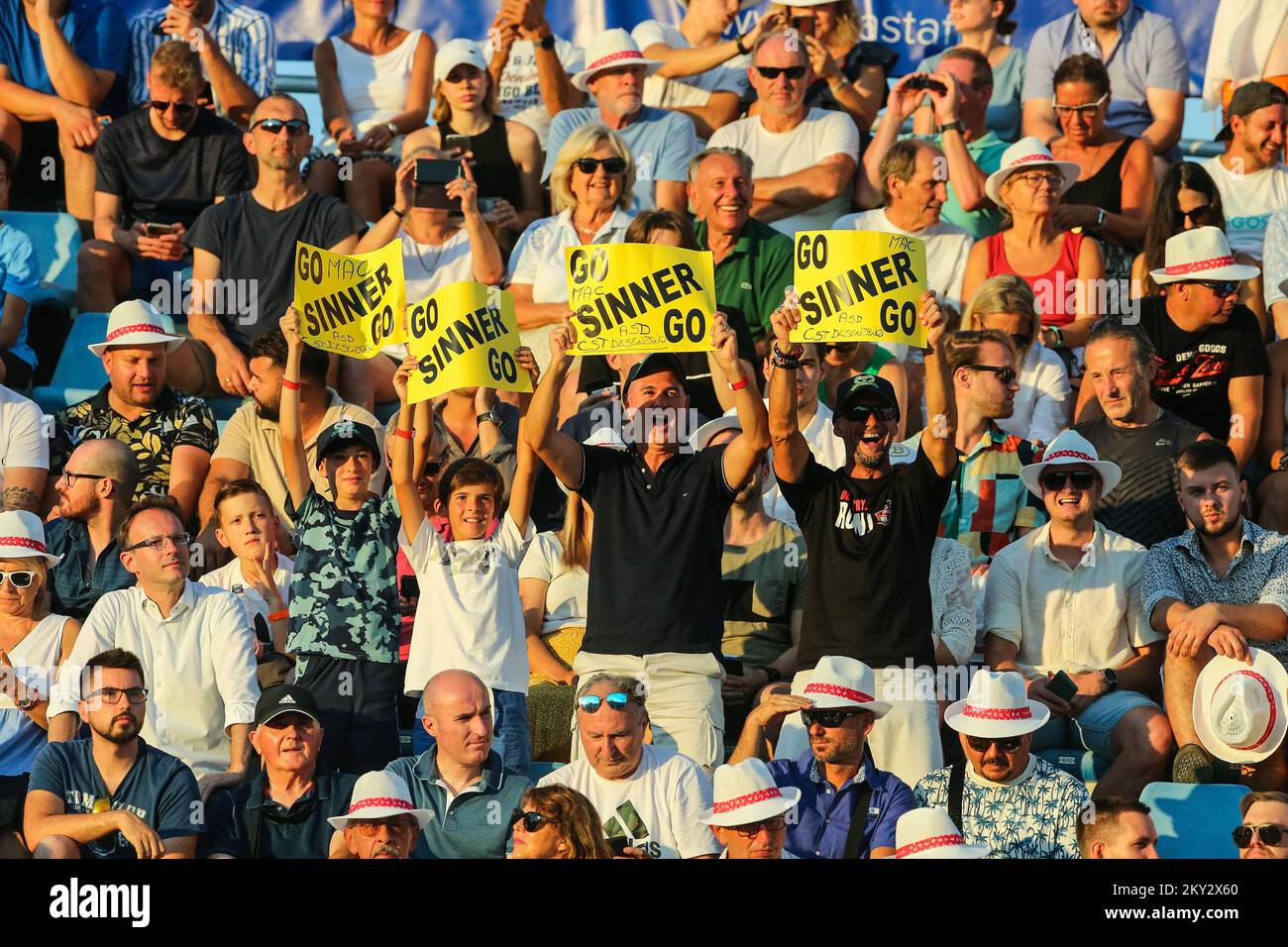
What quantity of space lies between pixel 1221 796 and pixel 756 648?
2.05m

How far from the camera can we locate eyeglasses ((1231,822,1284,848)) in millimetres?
8719

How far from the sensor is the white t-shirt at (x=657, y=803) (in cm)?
898

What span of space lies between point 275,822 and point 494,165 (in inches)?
183

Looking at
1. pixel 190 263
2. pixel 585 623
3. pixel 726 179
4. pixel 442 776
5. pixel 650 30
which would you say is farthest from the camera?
pixel 650 30

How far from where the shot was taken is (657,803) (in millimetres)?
9062

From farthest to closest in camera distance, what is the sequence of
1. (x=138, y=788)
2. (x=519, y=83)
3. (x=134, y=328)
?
(x=519, y=83), (x=134, y=328), (x=138, y=788)

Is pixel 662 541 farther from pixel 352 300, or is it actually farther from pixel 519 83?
pixel 519 83

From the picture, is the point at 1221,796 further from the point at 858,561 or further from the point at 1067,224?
the point at 1067,224

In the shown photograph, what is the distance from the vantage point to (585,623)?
10.1 m

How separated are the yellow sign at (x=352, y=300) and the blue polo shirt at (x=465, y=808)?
6.73 ft

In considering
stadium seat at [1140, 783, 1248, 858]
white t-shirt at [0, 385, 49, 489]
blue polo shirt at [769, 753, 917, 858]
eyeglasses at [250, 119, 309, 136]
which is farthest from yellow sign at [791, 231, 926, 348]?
white t-shirt at [0, 385, 49, 489]

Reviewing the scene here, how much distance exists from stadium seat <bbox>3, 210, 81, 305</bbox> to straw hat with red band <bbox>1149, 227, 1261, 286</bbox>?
5363 mm

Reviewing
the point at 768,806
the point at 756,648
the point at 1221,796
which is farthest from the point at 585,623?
the point at 1221,796

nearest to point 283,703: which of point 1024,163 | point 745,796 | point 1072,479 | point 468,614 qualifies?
point 468,614
